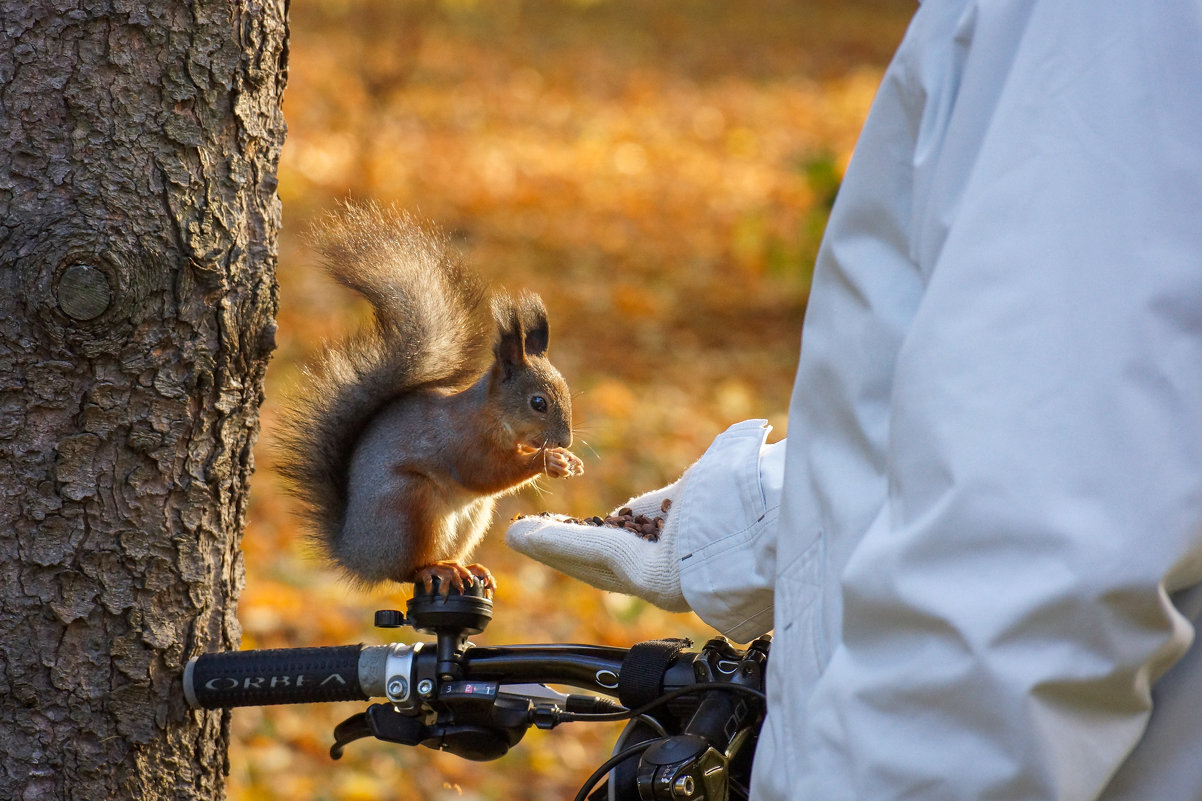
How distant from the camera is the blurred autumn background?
9.50 ft

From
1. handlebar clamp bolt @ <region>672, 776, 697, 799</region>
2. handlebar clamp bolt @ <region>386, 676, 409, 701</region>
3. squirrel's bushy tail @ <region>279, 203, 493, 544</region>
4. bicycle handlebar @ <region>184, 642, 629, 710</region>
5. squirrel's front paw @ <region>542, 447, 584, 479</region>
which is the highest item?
squirrel's bushy tail @ <region>279, 203, 493, 544</region>

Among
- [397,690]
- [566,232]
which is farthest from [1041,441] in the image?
[566,232]

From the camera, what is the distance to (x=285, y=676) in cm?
127

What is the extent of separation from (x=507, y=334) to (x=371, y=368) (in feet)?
0.70

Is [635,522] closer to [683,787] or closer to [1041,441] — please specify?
[683,787]

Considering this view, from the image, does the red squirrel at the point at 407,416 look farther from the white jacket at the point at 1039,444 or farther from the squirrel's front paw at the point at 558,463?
the white jacket at the point at 1039,444

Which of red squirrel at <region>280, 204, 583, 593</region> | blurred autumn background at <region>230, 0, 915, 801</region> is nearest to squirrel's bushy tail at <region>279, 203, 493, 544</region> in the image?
red squirrel at <region>280, 204, 583, 593</region>

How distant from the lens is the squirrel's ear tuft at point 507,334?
157cm

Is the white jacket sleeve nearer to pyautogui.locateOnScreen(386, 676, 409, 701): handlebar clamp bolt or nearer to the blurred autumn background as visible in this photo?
pyautogui.locateOnScreen(386, 676, 409, 701): handlebar clamp bolt

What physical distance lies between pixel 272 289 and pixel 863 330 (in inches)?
32.6

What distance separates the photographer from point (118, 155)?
1.25 m

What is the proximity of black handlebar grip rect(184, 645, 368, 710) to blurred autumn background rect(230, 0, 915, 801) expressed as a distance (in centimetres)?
18

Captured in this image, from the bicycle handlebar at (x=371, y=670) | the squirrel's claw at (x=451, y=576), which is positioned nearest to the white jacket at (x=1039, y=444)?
the bicycle handlebar at (x=371, y=670)

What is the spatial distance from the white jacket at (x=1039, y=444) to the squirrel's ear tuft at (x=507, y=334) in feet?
2.67
